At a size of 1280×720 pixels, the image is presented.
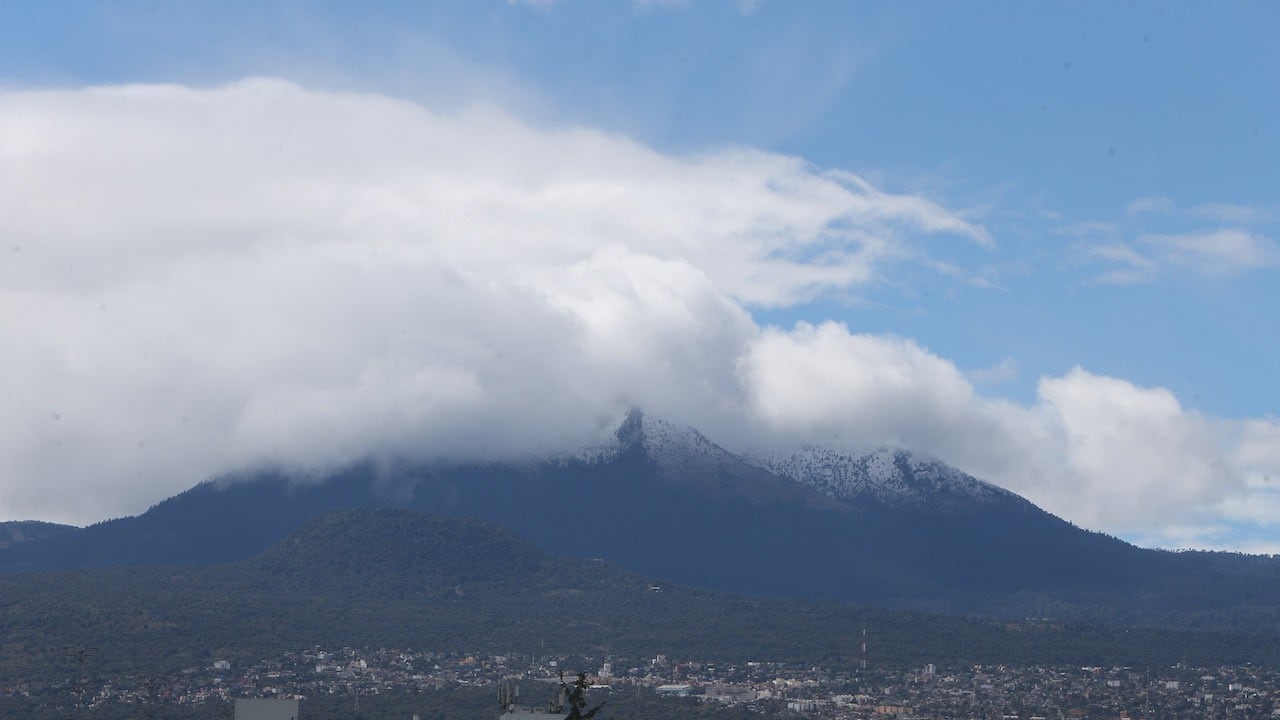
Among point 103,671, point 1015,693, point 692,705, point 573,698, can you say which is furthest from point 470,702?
point 573,698

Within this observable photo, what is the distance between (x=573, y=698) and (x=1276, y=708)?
475 ft

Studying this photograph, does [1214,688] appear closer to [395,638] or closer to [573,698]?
[395,638]

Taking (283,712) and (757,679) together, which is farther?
(757,679)

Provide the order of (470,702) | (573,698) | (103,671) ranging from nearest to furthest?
(573,698), (470,702), (103,671)

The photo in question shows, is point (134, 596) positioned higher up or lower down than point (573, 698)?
higher up

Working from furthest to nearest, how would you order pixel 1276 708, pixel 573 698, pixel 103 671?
pixel 1276 708 → pixel 103 671 → pixel 573 698

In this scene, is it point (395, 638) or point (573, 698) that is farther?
point (395, 638)

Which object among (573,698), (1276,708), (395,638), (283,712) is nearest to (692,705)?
(395,638)

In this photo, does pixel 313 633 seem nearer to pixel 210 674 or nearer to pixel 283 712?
pixel 210 674

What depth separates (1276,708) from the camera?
6786 inches

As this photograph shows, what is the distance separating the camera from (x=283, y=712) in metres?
71.9

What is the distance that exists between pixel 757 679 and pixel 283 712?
11324 cm

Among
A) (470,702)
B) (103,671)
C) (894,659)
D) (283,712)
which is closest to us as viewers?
(283,712)

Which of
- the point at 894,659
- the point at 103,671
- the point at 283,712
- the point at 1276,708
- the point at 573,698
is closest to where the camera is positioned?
the point at 573,698
